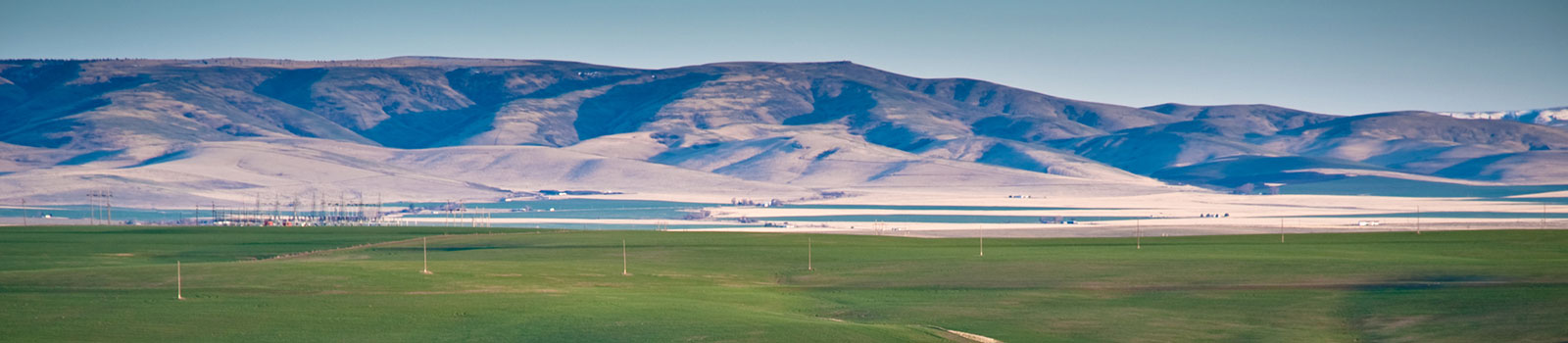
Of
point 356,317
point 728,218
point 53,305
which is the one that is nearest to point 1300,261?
point 356,317

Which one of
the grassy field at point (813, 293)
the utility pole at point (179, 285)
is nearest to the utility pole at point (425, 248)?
the grassy field at point (813, 293)

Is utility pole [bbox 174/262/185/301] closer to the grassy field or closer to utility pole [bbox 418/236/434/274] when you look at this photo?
the grassy field

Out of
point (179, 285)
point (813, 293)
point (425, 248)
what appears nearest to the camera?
point (179, 285)

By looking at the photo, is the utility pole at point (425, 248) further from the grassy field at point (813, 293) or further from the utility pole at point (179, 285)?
the utility pole at point (179, 285)

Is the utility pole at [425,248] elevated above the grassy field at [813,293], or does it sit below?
above

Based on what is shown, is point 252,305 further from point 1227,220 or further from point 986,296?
point 1227,220

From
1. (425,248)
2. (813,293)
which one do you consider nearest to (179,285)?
(813,293)

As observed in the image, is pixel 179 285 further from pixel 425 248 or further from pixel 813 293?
pixel 425 248

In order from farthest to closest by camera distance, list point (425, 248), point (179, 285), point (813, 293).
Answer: point (425, 248) → point (813, 293) → point (179, 285)

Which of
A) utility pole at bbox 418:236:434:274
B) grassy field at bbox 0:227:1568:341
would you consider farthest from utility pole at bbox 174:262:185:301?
utility pole at bbox 418:236:434:274
